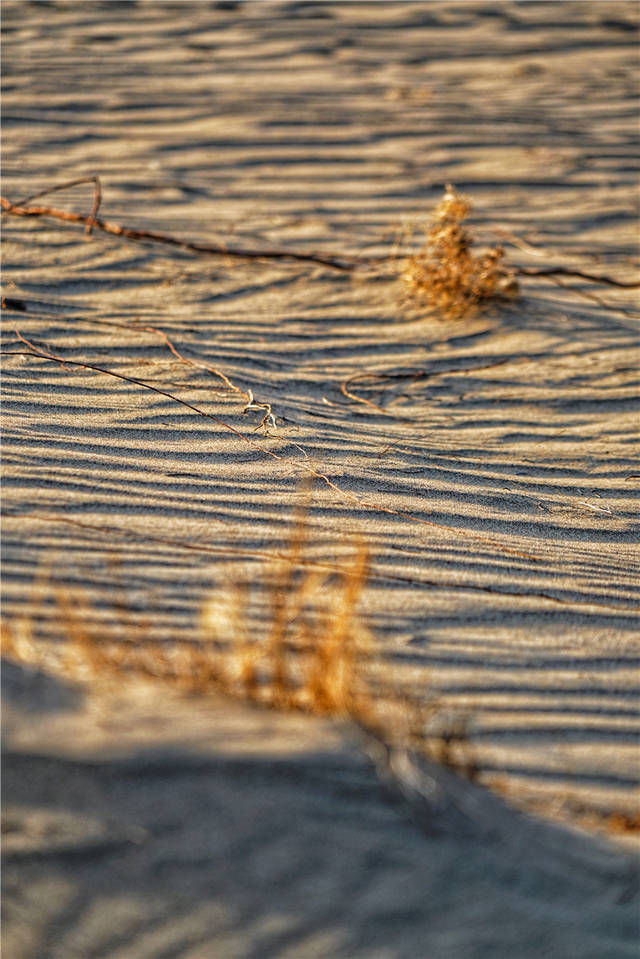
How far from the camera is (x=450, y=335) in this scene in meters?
4.65

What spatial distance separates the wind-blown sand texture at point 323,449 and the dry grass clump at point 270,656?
8cm

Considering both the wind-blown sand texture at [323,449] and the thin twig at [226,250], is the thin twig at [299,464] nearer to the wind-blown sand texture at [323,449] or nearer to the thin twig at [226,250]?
the wind-blown sand texture at [323,449]

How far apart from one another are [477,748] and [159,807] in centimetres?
79

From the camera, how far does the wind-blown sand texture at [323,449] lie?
180 cm

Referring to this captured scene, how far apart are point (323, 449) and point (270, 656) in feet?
4.59

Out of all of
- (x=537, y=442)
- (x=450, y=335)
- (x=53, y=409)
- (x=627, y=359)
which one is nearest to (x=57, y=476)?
(x=53, y=409)

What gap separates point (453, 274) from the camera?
4828mm

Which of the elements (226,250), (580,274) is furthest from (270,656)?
(580,274)

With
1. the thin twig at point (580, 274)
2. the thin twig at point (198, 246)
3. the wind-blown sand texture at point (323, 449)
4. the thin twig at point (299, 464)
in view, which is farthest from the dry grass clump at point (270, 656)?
the thin twig at point (580, 274)

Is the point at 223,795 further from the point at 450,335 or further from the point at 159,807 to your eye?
the point at 450,335

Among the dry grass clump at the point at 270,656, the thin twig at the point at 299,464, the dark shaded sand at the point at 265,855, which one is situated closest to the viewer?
the dark shaded sand at the point at 265,855

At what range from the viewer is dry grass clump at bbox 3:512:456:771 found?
78.6 inches

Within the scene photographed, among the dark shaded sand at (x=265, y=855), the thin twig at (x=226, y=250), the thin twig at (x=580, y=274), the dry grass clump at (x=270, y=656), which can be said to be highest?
the thin twig at (x=226, y=250)

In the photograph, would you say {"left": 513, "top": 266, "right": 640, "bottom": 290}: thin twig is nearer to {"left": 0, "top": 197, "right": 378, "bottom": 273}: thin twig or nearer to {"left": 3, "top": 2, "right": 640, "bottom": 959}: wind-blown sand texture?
{"left": 3, "top": 2, "right": 640, "bottom": 959}: wind-blown sand texture
